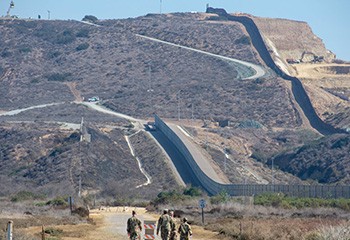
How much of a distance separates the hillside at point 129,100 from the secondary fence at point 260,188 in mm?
2195

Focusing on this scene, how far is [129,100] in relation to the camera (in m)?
133

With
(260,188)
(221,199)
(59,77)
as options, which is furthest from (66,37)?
(221,199)

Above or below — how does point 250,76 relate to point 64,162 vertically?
above

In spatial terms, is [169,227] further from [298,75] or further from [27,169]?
[298,75]

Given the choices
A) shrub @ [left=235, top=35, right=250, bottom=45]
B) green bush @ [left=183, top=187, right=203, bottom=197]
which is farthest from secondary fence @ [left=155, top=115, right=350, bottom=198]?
shrub @ [left=235, top=35, right=250, bottom=45]

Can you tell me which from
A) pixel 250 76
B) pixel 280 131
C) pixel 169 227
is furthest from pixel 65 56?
pixel 169 227

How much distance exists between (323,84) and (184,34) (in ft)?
102

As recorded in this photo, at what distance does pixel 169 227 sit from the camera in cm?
3688

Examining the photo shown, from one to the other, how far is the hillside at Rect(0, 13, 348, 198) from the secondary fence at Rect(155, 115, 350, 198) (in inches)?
86.4

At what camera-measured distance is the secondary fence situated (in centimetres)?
6469

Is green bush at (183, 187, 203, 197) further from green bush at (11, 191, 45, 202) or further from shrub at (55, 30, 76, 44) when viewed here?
shrub at (55, 30, 76, 44)

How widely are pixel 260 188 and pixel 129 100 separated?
6201 centimetres

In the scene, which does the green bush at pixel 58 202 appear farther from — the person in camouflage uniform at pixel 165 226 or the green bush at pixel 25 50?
the green bush at pixel 25 50

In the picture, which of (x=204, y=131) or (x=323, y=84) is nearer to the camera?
(x=204, y=131)
